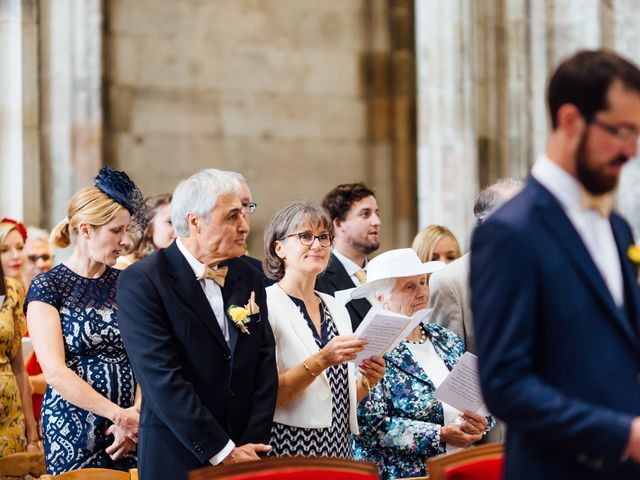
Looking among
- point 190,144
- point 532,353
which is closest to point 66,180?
point 190,144

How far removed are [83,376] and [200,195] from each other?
1194mm

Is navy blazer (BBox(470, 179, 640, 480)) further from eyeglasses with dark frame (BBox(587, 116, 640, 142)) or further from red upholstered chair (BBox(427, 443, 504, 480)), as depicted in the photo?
red upholstered chair (BBox(427, 443, 504, 480))

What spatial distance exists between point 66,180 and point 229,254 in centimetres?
476

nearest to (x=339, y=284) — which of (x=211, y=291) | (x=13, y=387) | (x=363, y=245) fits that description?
(x=363, y=245)

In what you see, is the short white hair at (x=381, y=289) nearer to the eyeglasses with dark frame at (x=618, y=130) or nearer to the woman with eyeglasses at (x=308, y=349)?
the woman with eyeglasses at (x=308, y=349)

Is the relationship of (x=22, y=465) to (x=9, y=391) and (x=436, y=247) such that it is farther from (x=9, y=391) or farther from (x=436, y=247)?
(x=436, y=247)

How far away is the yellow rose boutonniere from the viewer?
4.20 meters

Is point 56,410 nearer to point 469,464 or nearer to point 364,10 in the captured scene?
point 469,464

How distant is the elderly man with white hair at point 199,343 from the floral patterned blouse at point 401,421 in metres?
0.73

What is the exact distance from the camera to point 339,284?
6.25 metres

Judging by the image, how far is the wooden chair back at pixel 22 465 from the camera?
14.5 ft

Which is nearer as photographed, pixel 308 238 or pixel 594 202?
→ pixel 594 202

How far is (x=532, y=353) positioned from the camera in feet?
7.58

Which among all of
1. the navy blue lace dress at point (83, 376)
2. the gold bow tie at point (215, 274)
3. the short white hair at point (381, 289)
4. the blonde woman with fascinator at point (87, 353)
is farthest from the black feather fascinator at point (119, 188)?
the short white hair at point (381, 289)
